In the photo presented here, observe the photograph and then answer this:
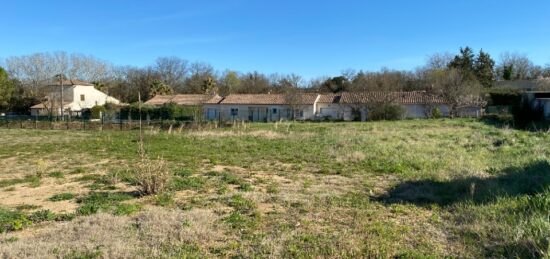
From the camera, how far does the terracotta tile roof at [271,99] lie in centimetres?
5141

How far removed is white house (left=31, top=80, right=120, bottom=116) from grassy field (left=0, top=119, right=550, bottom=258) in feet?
163

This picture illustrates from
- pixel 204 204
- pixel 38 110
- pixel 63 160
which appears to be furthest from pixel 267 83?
pixel 204 204

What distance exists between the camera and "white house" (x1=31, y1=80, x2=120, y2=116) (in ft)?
185

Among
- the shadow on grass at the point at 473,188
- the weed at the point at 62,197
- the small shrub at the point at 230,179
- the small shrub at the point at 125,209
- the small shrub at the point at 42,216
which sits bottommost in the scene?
the small shrub at the point at 42,216

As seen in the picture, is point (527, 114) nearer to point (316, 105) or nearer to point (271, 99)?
point (316, 105)

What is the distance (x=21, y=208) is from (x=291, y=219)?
491cm

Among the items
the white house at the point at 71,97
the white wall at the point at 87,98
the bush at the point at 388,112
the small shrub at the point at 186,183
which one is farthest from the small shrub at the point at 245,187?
the white wall at the point at 87,98

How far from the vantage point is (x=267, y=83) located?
249ft

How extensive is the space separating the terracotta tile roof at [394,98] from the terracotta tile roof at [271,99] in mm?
5044

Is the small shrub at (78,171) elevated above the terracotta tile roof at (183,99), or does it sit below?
below

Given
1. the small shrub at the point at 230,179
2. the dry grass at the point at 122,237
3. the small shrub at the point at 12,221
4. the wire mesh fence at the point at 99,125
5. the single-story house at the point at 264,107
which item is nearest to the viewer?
the dry grass at the point at 122,237

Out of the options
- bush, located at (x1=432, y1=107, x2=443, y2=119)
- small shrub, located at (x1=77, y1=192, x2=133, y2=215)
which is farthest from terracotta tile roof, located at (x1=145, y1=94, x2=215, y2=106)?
small shrub, located at (x1=77, y1=192, x2=133, y2=215)

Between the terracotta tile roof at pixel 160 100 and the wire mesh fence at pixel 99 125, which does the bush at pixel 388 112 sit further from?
the terracotta tile roof at pixel 160 100

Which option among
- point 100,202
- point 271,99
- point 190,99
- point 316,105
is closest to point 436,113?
Result: point 316,105
